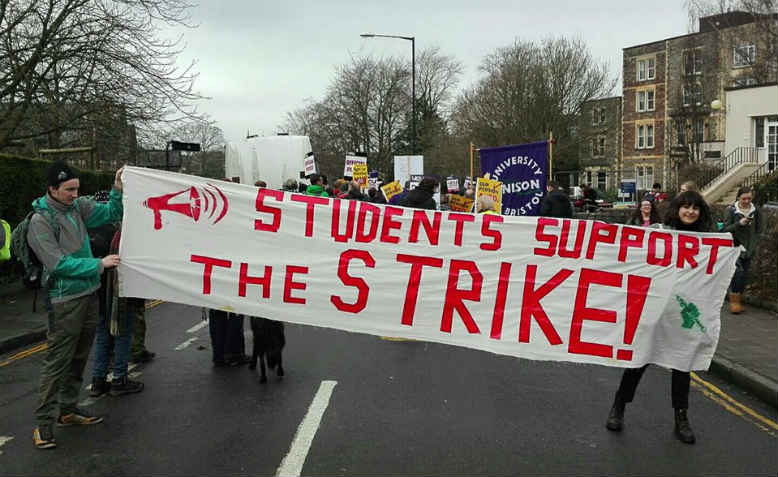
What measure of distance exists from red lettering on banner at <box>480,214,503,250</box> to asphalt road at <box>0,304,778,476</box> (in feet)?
4.48

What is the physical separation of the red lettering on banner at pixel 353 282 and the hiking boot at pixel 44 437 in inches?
87.3

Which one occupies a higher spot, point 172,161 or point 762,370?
point 172,161

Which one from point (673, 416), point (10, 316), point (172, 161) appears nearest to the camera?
point (673, 416)

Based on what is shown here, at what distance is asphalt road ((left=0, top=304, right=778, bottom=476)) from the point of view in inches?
184

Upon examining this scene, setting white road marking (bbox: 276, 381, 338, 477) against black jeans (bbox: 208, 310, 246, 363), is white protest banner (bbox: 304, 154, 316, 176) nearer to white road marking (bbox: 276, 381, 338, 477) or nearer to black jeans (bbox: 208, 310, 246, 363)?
black jeans (bbox: 208, 310, 246, 363)

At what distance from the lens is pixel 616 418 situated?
17.7ft

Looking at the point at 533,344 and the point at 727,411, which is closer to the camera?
the point at 533,344

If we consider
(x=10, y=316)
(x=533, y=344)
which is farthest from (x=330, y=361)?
(x=10, y=316)

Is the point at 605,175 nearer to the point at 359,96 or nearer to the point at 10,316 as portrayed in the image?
the point at 359,96

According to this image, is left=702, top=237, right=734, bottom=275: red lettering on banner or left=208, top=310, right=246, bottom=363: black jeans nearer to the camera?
left=702, top=237, right=734, bottom=275: red lettering on banner

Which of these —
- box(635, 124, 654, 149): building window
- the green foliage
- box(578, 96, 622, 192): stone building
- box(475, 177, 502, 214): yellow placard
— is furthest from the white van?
box(635, 124, 654, 149): building window

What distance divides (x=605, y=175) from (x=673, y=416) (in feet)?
211

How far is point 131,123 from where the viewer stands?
758 inches

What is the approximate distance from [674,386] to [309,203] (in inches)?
125
